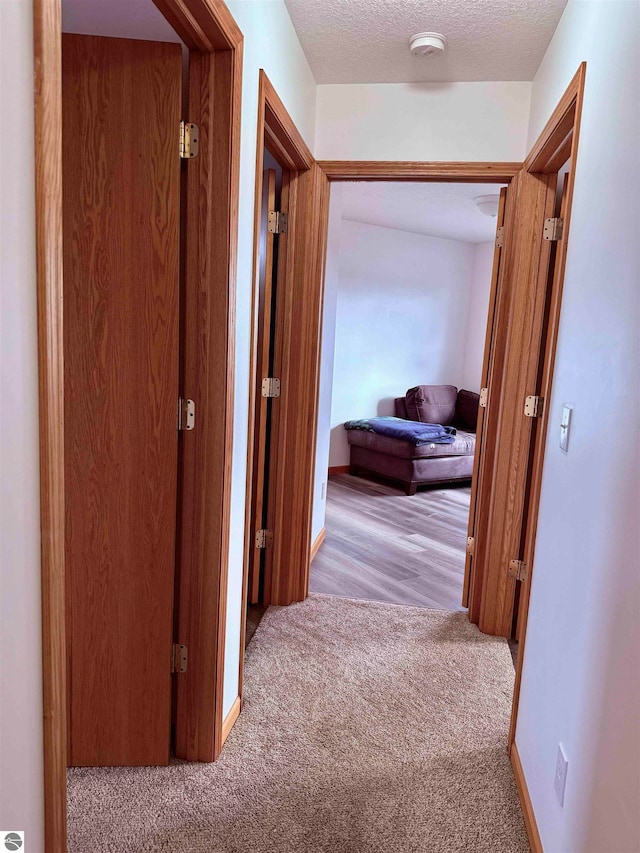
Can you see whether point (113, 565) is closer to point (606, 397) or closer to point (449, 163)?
point (606, 397)

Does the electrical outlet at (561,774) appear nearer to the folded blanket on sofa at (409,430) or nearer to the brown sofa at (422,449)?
the brown sofa at (422,449)

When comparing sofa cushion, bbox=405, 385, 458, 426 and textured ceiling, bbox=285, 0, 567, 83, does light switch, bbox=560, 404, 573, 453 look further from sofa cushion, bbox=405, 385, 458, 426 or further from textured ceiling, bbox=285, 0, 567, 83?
sofa cushion, bbox=405, 385, 458, 426

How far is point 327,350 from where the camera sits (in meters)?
3.48

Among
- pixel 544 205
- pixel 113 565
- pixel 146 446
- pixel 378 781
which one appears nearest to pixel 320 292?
pixel 544 205

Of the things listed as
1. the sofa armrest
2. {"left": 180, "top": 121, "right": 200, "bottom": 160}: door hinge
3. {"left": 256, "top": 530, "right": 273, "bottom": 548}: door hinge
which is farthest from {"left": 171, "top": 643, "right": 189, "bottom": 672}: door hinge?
the sofa armrest

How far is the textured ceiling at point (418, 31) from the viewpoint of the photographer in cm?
201

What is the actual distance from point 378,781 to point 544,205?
223cm

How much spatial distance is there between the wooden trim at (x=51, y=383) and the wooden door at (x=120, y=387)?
797 mm

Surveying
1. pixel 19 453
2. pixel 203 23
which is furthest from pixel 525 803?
pixel 203 23

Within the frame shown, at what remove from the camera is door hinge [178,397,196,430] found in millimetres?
1665

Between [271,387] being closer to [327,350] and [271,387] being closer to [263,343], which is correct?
[263,343]

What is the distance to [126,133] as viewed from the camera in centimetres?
155

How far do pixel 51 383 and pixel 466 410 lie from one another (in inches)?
235

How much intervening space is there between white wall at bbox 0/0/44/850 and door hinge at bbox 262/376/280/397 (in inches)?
77.4
